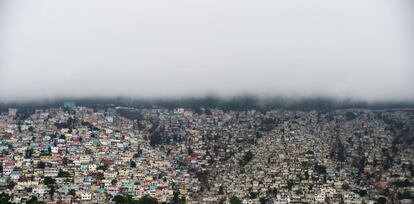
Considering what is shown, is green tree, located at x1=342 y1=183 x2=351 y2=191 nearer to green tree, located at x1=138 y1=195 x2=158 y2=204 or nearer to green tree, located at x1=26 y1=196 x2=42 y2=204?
green tree, located at x1=138 y1=195 x2=158 y2=204

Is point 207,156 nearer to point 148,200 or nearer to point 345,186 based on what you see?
point 148,200

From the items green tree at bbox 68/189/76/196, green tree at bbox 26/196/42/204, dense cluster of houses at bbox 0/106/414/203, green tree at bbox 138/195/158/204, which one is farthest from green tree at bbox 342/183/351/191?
green tree at bbox 26/196/42/204

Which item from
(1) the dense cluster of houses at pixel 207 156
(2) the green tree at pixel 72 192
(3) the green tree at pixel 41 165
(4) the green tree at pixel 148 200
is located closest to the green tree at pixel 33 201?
(1) the dense cluster of houses at pixel 207 156

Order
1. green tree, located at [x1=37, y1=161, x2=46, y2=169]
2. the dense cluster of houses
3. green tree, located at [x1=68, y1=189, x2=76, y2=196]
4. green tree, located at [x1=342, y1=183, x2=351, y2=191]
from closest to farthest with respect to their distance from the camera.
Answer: green tree, located at [x1=68, y1=189, x2=76, y2=196] < the dense cluster of houses < green tree, located at [x1=342, y1=183, x2=351, y2=191] < green tree, located at [x1=37, y1=161, x2=46, y2=169]

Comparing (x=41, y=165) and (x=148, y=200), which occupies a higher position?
(x=41, y=165)

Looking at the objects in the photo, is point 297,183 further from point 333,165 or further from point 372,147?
point 372,147

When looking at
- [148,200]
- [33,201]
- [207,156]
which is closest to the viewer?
[33,201]

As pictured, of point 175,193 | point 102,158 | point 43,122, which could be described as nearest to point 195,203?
point 175,193

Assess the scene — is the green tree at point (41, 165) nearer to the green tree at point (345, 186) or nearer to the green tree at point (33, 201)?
the green tree at point (33, 201)

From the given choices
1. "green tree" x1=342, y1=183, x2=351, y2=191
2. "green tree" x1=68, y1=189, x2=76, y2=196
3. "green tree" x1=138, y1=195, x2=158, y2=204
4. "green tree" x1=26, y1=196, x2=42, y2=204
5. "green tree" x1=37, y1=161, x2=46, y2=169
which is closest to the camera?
"green tree" x1=26, y1=196, x2=42, y2=204

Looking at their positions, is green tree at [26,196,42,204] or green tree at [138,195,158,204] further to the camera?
green tree at [138,195,158,204]

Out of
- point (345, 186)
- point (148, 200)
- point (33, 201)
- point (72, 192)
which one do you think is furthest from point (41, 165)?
point (345, 186)
